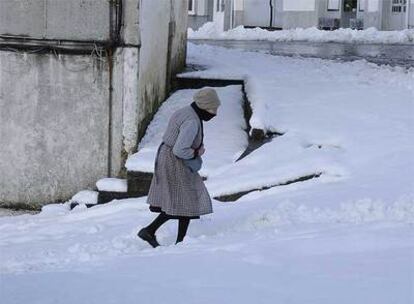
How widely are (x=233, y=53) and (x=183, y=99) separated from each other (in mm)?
6445

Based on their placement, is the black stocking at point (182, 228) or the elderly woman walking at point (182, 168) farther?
the black stocking at point (182, 228)

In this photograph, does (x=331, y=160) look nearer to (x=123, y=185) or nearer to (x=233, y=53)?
(x=123, y=185)

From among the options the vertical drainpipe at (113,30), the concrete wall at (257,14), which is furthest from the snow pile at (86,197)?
the concrete wall at (257,14)

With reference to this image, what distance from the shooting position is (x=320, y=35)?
29.7 m

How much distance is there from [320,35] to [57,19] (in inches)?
812

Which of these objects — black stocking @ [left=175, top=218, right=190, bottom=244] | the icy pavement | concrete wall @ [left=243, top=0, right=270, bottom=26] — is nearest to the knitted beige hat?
black stocking @ [left=175, top=218, right=190, bottom=244]

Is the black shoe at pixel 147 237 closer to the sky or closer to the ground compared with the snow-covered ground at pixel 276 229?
closer to the ground

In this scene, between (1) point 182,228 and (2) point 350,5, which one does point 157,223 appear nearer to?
(1) point 182,228

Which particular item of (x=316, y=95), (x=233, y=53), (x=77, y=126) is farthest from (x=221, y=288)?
(x=233, y=53)

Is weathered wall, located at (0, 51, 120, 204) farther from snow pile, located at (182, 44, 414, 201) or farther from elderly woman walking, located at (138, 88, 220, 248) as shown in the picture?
elderly woman walking, located at (138, 88, 220, 248)

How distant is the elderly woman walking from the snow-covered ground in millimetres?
267

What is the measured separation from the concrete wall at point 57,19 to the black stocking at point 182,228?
13.5ft

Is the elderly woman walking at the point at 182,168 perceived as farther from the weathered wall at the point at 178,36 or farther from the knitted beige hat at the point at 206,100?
the weathered wall at the point at 178,36

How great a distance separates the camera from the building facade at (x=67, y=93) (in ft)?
33.2
